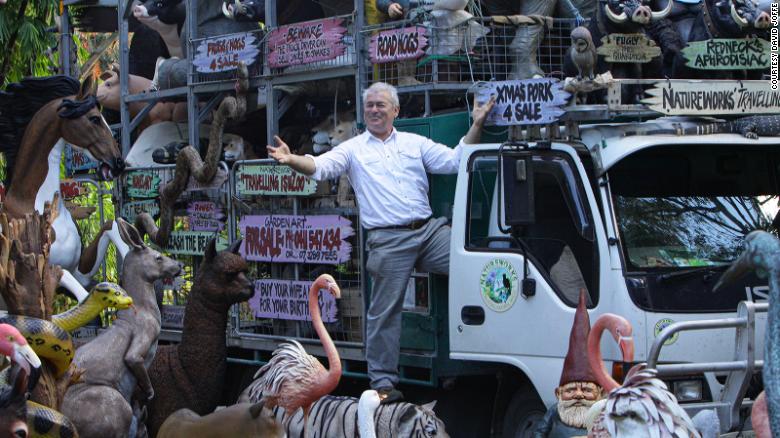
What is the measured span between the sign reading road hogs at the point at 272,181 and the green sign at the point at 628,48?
2.28 m

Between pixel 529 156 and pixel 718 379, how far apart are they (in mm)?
1544

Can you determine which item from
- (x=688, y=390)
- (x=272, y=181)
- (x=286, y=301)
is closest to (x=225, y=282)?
(x=286, y=301)

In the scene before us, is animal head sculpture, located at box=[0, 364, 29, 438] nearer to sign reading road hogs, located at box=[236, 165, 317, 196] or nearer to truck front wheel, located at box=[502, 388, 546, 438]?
truck front wheel, located at box=[502, 388, 546, 438]

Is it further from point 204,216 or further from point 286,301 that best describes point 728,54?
point 204,216

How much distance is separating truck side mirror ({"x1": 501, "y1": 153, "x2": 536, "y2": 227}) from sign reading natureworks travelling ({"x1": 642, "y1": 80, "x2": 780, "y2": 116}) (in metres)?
0.78

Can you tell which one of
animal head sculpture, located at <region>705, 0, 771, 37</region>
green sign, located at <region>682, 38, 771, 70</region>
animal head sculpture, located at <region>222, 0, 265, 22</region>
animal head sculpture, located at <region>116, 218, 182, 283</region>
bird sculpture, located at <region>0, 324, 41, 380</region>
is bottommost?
bird sculpture, located at <region>0, 324, 41, 380</region>

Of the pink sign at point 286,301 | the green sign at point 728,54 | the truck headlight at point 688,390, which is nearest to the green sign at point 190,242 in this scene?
the pink sign at point 286,301

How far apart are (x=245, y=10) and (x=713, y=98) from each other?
464 centimetres

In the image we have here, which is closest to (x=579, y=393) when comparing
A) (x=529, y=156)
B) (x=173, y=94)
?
(x=529, y=156)

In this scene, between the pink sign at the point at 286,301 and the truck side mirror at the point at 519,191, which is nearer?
the truck side mirror at the point at 519,191

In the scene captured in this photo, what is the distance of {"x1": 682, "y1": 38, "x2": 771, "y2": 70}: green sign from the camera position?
7586mm

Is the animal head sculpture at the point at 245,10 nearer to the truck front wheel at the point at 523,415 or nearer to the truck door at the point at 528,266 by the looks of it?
the truck door at the point at 528,266

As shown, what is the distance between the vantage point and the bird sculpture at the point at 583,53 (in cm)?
716

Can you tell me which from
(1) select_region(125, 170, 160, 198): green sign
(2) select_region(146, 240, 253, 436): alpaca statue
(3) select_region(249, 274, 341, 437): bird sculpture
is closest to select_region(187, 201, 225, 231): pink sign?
(1) select_region(125, 170, 160, 198): green sign
